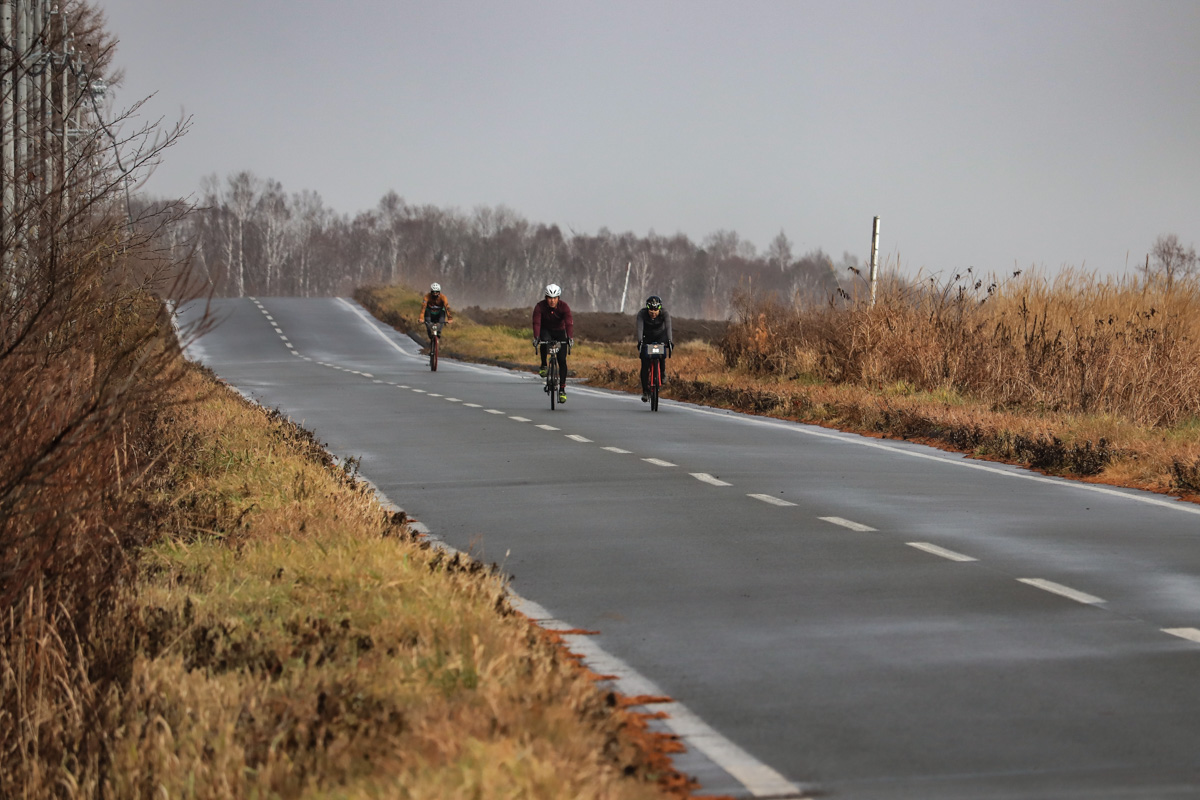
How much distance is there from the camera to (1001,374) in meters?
23.9

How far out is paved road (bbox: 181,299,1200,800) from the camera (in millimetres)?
5504

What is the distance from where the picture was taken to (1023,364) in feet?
77.9

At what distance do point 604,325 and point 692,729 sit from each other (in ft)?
235

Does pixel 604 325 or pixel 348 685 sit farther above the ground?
pixel 604 325

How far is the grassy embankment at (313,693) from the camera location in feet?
15.6

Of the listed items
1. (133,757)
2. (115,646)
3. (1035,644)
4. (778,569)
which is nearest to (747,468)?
(778,569)

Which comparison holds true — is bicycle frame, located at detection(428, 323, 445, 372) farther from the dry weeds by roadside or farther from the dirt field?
the dry weeds by roadside

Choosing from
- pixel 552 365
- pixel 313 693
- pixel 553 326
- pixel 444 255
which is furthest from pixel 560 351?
pixel 444 255

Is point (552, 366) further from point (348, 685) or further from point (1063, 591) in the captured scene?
point (348, 685)

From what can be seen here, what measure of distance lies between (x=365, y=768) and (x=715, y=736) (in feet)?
4.76

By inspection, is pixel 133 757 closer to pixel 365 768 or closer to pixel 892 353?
pixel 365 768

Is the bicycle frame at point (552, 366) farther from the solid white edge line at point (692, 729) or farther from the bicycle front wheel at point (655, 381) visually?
the solid white edge line at point (692, 729)

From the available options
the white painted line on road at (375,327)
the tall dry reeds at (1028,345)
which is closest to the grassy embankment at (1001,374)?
the tall dry reeds at (1028,345)

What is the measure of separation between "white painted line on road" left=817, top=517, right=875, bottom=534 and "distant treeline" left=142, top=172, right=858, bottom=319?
146 m
